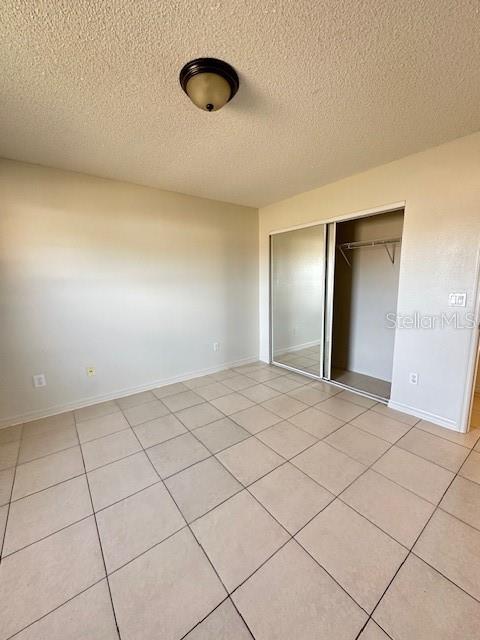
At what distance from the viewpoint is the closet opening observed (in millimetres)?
3107

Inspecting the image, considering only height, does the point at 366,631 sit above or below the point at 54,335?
below

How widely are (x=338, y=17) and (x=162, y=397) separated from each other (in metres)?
3.13

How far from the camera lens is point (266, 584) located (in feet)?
3.60

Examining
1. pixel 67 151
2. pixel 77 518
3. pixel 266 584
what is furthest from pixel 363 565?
pixel 67 151

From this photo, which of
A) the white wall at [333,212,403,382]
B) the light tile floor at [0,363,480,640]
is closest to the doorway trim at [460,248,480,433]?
the light tile floor at [0,363,480,640]

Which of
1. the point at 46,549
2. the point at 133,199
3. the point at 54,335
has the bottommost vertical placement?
the point at 46,549

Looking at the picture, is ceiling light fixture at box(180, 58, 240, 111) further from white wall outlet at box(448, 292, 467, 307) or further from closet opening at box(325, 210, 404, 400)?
white wall outlet at box(448, 292, 467, 307)

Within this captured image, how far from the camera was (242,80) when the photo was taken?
1385 millimetres

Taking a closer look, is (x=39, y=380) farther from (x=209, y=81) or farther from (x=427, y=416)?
(x=427, y=416)

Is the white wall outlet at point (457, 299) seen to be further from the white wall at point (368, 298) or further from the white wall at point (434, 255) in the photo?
the white wall at point (368, 298)

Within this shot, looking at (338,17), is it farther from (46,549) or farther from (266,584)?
(46,549)

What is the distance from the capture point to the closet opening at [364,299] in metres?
3.11

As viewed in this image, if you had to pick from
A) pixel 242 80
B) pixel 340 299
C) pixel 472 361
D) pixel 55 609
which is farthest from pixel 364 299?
pixel 55 609

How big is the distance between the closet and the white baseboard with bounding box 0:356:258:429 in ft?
3.77
